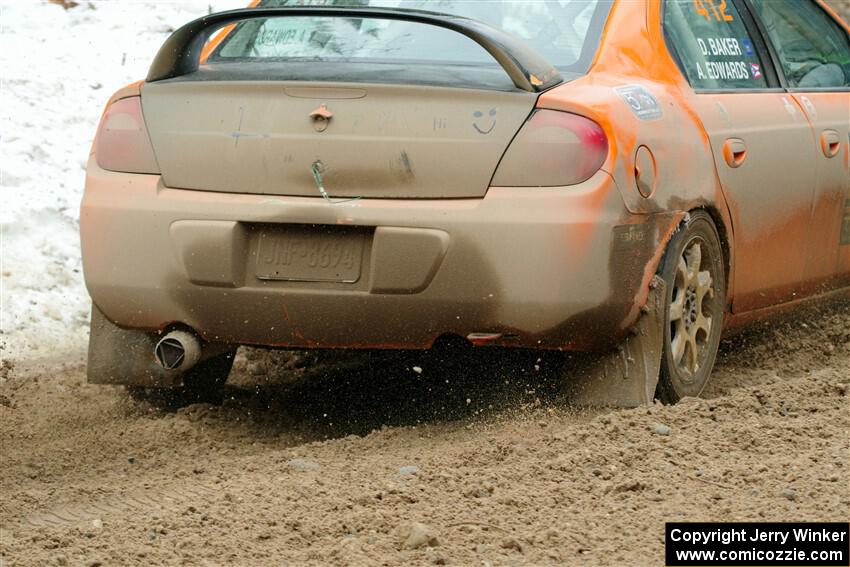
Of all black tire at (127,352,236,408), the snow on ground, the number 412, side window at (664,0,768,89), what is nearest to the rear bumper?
black tire at (127,352,236,408)

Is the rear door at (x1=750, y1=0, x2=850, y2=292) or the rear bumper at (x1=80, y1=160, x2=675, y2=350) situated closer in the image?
the rear bumper at (x1=80, y1=160, x2=675, y2=350)

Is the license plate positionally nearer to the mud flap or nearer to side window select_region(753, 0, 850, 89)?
the mud flap

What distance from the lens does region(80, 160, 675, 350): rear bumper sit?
4.38m

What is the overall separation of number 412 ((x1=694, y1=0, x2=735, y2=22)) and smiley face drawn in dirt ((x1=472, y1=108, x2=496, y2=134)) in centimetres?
157

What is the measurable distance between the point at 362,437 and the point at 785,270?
187 cm

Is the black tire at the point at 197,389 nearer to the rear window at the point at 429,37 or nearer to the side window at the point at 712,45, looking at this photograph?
the rear window at the point at 429,37

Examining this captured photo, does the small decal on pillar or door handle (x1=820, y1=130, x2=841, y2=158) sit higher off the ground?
the small decal on pillar

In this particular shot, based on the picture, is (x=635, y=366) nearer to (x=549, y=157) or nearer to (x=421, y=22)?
(x=549, y=157)

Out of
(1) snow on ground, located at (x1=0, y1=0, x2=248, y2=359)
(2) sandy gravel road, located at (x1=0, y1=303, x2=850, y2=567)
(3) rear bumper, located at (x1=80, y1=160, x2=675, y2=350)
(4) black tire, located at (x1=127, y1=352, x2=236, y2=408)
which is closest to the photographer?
(2) sandy gravel road, located at (x1=0, y1=303, x2=850, y2=567)

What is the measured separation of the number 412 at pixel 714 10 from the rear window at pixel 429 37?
0.69 m

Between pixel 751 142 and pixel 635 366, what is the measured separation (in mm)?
1154

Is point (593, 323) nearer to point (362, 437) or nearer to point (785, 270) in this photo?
point (362, 437)

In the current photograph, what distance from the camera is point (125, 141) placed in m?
4.78

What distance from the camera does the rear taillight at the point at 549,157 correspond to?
4.39 m
